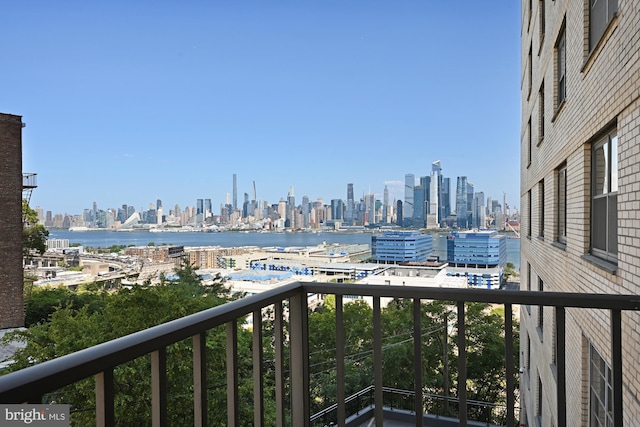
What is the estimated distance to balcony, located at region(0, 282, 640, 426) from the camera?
33.6 inches

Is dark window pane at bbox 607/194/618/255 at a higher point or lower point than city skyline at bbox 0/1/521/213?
lower

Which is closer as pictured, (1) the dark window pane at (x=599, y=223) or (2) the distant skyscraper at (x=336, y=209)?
(1) the dark window pane at (x=599, y=223)

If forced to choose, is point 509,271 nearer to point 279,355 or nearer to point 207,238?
point 279,355

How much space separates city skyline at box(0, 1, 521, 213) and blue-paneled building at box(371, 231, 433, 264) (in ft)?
51.1

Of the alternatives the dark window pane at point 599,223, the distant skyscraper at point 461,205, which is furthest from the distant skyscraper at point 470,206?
the dark window pane at point 599,223

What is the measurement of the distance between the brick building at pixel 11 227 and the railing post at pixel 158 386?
58.7 feet

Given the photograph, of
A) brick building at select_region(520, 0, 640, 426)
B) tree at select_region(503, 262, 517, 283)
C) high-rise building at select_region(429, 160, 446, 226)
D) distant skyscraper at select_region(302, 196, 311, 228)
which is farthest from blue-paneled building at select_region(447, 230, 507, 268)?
distant skyscraper at select_region(302, 196, 311, 228)

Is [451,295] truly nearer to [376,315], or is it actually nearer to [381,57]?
[376,315]

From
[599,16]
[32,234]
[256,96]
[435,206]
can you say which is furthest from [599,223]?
[256,96]

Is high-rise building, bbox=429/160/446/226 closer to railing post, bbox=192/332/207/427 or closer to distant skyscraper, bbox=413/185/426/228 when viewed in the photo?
distant skyscraper, bbox=413/185/426/228

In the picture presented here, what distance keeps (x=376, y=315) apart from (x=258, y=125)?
45.0 meters

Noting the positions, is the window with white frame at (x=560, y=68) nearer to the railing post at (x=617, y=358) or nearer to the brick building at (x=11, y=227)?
the railing post at (x=617, y=358)

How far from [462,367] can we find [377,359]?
1.03 ft

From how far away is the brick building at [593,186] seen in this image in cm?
274
